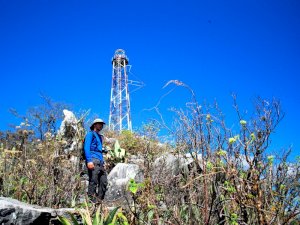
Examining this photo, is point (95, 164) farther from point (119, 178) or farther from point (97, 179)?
point (119, 178)

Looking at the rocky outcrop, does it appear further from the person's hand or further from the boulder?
the boulder

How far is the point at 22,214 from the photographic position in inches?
145

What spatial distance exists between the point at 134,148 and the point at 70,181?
9283mm

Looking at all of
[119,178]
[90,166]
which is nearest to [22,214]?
[90,166]

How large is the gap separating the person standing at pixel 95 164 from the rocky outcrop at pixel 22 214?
2.10m

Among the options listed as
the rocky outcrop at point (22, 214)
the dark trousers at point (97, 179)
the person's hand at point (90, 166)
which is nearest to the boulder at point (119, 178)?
the dark trousers at point (97, 179)

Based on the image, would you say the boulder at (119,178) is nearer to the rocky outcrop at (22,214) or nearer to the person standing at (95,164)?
the person standing at (95,164)

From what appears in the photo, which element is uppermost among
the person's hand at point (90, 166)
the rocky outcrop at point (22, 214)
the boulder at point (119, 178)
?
the boulder at point (119, 178)

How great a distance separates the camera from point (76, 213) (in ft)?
14.2

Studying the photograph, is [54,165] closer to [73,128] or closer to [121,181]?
[121,181]

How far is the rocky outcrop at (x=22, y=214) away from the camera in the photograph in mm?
3535

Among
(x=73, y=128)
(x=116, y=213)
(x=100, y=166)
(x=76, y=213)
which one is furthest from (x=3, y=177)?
(x=73, y=128)

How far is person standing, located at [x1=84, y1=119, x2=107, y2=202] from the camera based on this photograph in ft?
20.3

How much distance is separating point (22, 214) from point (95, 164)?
Answer: 8.86 ft
